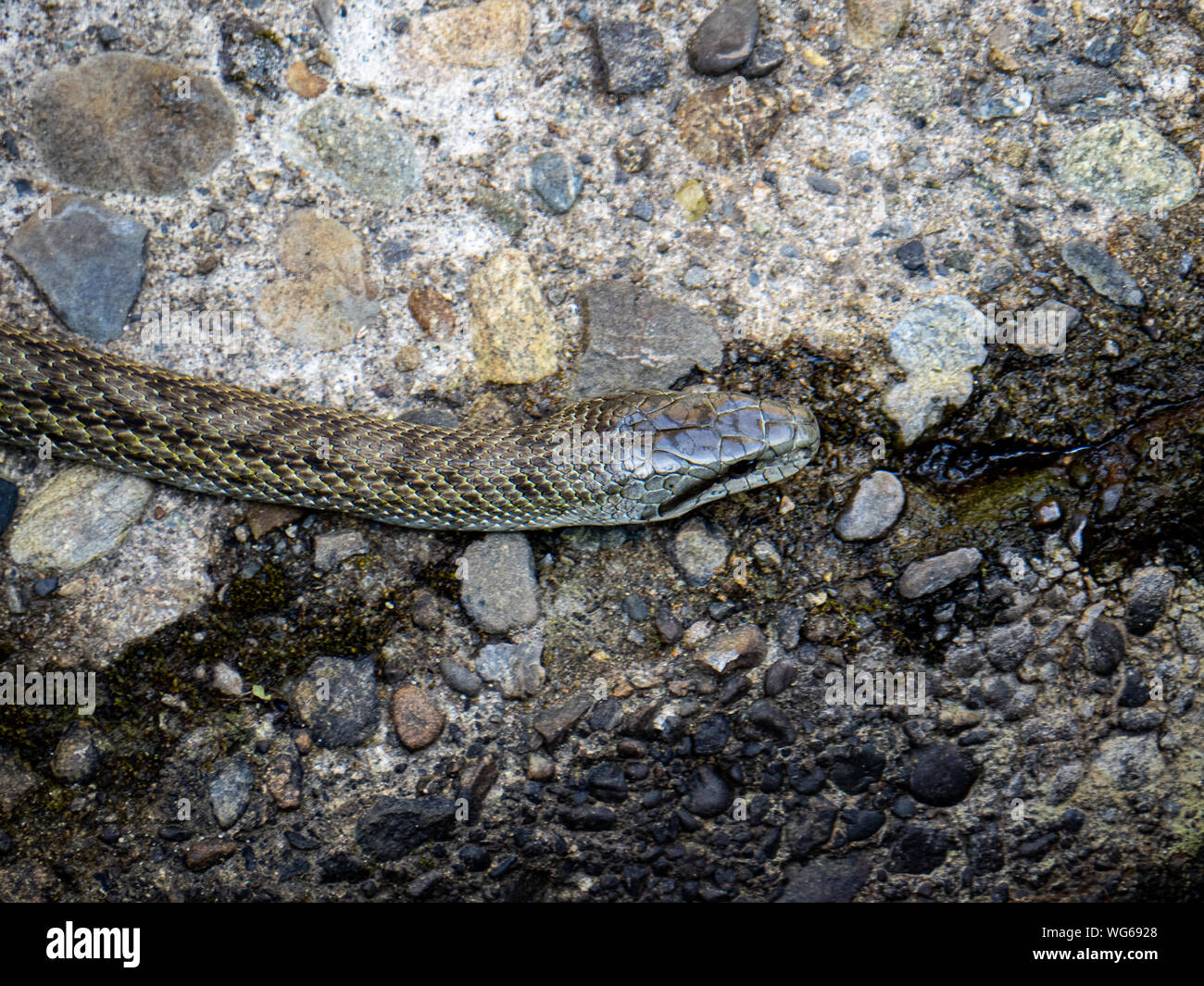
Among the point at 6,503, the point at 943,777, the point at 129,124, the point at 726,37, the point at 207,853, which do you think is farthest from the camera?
the point at 726,37

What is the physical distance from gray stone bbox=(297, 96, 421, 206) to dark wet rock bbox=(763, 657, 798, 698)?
7.85 feet

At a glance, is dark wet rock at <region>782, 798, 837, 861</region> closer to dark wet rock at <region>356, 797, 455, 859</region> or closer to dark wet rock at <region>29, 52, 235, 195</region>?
dark wet rock at <region>356, 797, 455, 859</region>

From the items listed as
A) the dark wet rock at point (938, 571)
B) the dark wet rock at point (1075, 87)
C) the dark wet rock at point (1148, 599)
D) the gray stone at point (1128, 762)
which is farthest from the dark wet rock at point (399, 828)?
the dark wet rock at point (1075, 87)

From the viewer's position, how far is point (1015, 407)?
3684mm

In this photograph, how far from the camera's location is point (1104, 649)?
11.6ft

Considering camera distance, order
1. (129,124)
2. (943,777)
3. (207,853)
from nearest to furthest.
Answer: (207,853) < (943,777) < (129,124)

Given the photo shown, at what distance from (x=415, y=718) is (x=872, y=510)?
1.91 metres

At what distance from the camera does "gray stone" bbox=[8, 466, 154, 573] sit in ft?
11.7

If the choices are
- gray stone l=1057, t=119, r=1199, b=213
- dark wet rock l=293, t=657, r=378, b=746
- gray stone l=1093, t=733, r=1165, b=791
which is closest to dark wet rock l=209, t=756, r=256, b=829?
dark wet rock l=293, t=657, r=378, b=746

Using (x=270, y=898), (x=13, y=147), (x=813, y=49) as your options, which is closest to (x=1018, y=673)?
(x=813, y=49)

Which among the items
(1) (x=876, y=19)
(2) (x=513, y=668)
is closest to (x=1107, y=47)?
(1) (x=876, y=19)

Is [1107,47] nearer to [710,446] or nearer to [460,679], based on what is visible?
[710,446]

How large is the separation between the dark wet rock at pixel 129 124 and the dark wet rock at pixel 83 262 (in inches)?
5.9

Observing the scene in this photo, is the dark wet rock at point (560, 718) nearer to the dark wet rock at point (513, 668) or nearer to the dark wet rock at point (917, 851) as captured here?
the dark wet rock at point (513, 668)
